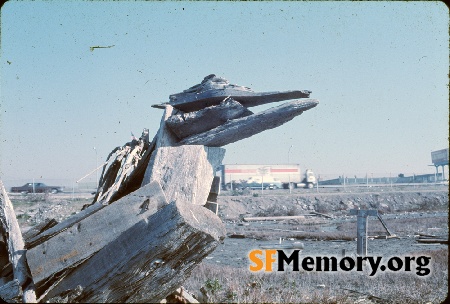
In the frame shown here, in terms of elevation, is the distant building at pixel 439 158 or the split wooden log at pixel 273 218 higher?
the distant building at pixel 439 158

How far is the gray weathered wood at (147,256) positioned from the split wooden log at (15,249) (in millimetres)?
190

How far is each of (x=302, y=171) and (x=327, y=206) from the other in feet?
70.6

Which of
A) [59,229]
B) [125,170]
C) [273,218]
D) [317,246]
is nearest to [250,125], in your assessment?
[125,170]

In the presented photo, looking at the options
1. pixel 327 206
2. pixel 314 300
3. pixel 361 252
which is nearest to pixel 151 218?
pixel 314 300

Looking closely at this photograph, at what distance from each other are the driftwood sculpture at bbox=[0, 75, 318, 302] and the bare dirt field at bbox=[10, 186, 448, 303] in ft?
4.65

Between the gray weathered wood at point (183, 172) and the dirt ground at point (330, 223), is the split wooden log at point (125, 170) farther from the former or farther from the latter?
the dirt ground at point (330, 223)

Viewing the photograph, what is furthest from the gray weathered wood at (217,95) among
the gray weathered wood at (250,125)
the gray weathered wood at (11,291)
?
the gray weathered wood at (11,291)

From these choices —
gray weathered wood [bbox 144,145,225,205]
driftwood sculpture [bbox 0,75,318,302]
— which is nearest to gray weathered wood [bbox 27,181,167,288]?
driftwood sculpture [bbox 0,75,318,302]

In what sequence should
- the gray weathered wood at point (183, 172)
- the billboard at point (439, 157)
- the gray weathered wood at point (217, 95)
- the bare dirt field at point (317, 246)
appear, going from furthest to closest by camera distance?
1. the billboard at point (439, 157)
2. the bare dirt field at point (317, 246)
3. the gray weathered wood at point (217, 95)
4. the gray weathered wood at point (183, 172)

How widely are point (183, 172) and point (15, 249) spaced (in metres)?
1.44

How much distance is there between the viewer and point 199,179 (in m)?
3.74

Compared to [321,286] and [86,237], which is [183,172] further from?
[321,286]

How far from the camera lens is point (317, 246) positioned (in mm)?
18281

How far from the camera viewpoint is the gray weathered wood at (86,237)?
3006 mm
